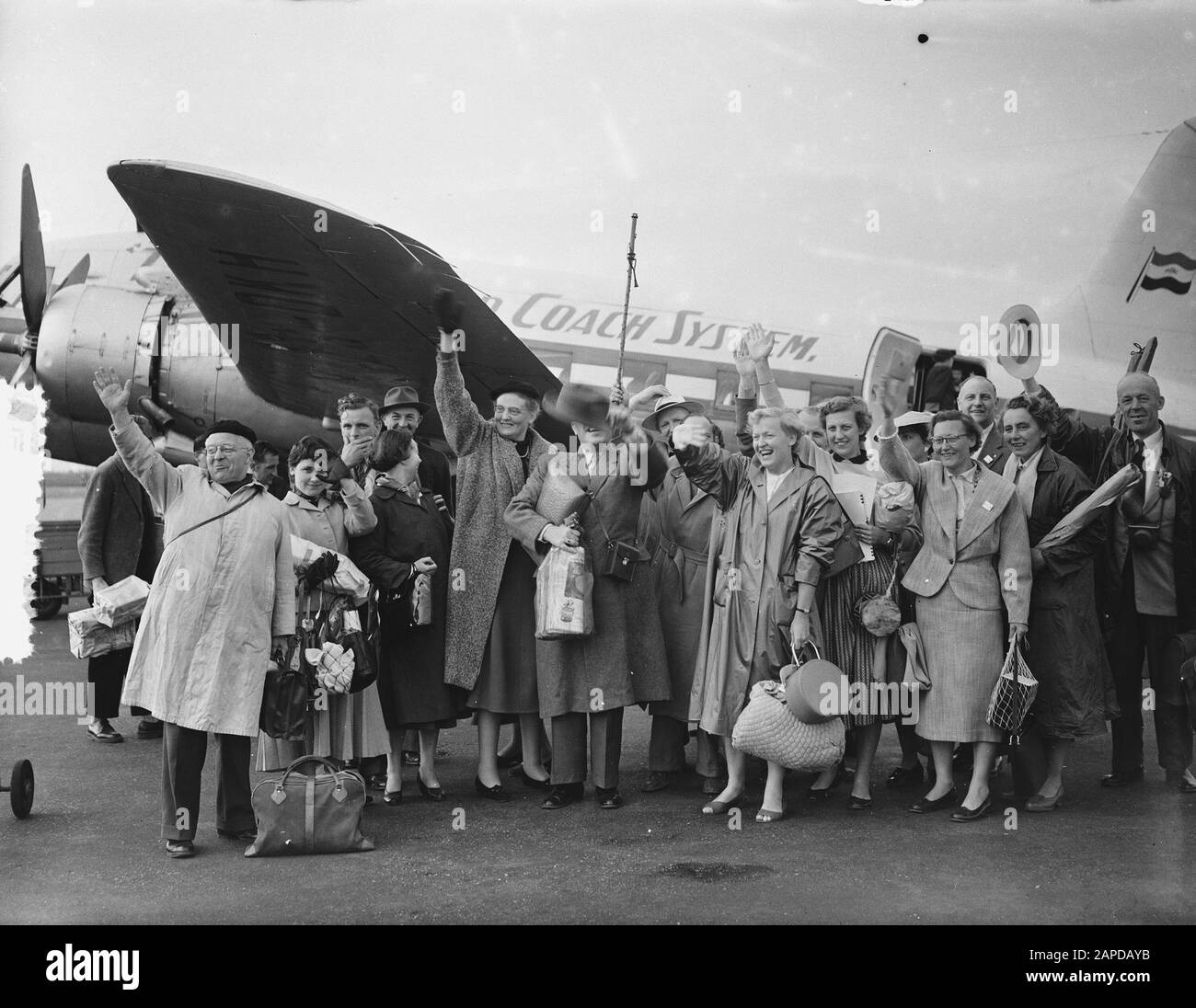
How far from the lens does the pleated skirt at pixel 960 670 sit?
14.9 ft

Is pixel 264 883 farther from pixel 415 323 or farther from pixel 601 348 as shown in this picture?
pixel 601 348

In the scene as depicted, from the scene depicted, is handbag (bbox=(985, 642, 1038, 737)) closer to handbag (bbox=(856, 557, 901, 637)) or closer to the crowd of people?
the crowd of people

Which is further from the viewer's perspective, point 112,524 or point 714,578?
point 112,524

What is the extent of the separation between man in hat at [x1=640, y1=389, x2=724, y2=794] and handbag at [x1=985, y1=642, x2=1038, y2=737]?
133 cm

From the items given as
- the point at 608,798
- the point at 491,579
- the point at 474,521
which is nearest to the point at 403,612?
the point at 491,579

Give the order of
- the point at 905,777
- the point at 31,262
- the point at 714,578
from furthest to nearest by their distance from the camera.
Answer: the point at 31,262 < the point at 905,777 < the point at 714,578

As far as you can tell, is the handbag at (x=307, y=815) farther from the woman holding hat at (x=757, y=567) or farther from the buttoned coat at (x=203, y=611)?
the woman holding hat at (x=757, y=567)

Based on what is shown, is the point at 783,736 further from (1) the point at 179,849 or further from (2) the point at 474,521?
(1) the point at 179,849

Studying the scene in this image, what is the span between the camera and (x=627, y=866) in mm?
3859

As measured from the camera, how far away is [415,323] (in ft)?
27.2

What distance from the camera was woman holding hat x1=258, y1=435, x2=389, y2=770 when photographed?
4535mm

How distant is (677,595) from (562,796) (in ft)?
3.79

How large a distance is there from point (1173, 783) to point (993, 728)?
4.18ft
